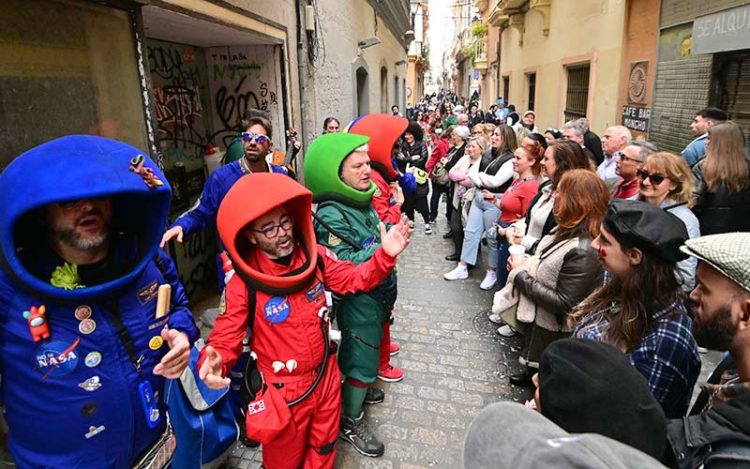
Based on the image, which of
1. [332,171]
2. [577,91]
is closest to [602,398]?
[332,171]

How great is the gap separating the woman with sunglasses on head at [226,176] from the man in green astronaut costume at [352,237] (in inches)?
34.6

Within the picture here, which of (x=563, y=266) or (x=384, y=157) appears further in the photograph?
(x=384, y=157)

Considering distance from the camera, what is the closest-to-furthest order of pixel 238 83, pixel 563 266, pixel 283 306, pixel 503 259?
pixel 283 306 → pixel 563 266 → pixel 503 259 → pixel 238 83

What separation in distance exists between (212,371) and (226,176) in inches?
80.3

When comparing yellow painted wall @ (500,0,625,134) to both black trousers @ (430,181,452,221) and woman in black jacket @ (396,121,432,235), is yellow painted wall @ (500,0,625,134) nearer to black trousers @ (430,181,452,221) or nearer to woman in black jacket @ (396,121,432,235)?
black trousers @ (430,181,452,221)

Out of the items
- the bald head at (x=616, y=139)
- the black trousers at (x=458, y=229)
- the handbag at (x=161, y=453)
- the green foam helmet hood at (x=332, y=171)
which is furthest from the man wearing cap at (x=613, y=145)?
Result: the handbag at (x=161, y=453)

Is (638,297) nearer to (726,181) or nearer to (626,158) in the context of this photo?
(626,158)

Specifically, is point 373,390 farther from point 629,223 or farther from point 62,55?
point 62,55

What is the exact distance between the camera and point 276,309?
7.09 ft

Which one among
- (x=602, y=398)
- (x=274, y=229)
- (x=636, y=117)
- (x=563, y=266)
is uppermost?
(x=636, y=117)

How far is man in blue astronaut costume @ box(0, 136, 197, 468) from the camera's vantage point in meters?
1.53

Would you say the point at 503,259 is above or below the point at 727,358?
below

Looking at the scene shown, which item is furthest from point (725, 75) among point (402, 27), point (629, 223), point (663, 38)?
point (402, 27)

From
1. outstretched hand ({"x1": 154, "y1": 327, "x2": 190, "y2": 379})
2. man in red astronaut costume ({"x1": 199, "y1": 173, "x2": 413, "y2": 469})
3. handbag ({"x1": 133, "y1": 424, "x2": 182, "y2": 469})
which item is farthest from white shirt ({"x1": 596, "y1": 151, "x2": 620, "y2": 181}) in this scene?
handbag ({"x1": 133, "y1": 424, "x2": 182, "y2": 469})
